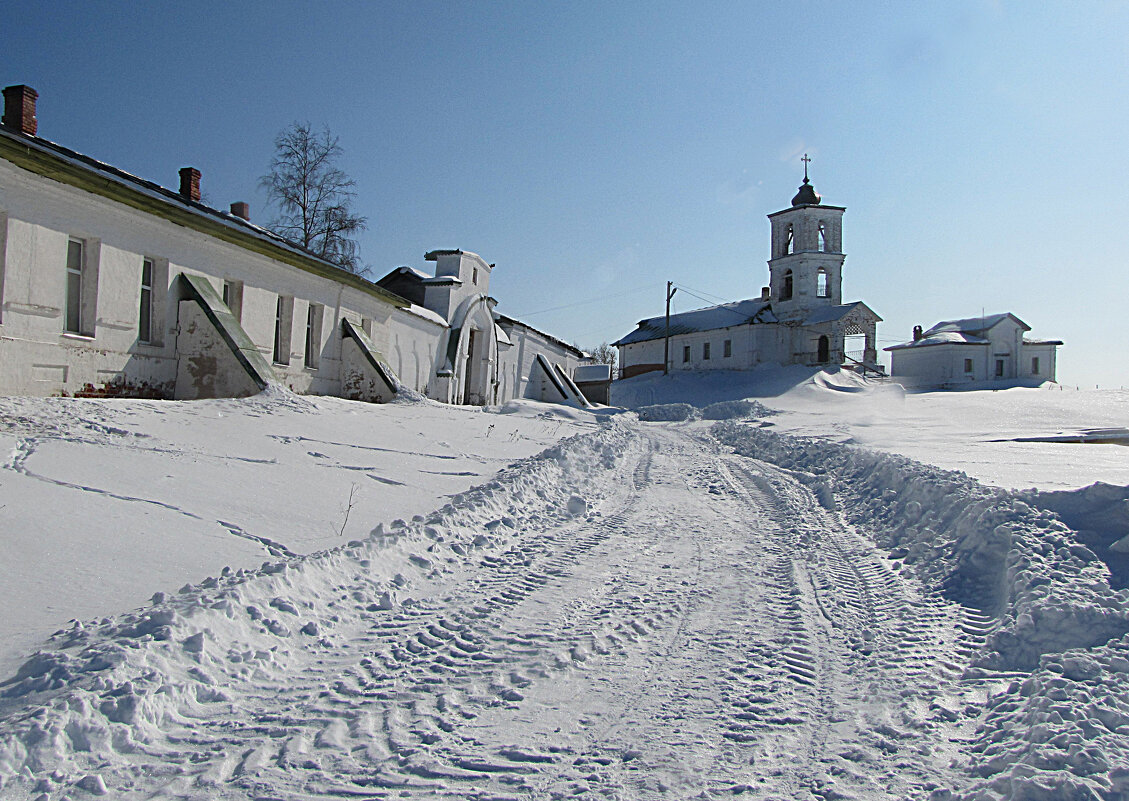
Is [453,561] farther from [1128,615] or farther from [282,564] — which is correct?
[1128,615]

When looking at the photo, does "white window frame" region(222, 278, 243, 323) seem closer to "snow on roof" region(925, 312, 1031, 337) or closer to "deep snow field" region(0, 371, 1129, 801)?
"deep snow field" region(0, 371, 1129, 801)

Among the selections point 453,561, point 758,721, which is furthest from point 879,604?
point 453,561

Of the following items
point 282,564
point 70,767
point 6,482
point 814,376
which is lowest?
point 70,767

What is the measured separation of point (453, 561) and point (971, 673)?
373 cm

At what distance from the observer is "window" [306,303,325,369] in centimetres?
1697

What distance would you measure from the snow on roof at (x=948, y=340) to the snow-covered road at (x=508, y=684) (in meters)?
44.8

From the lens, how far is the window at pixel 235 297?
1412 centimetres

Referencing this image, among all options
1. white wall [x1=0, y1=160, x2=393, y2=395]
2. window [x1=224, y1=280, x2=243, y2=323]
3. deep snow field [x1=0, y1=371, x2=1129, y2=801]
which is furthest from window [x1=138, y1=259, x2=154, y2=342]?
deep snow field [x1=0, y1=371, x2=1129, y2=801]

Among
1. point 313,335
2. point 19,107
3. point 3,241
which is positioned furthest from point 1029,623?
point 19,107

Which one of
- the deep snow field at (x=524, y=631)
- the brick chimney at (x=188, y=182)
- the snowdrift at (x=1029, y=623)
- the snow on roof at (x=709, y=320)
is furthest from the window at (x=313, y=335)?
the snow on roof at (x=709, y=320)

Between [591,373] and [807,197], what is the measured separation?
61.2 ft

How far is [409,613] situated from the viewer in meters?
4.44

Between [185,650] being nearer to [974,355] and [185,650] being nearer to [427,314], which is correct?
[427,314]

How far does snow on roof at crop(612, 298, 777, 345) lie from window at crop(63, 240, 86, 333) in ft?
126
